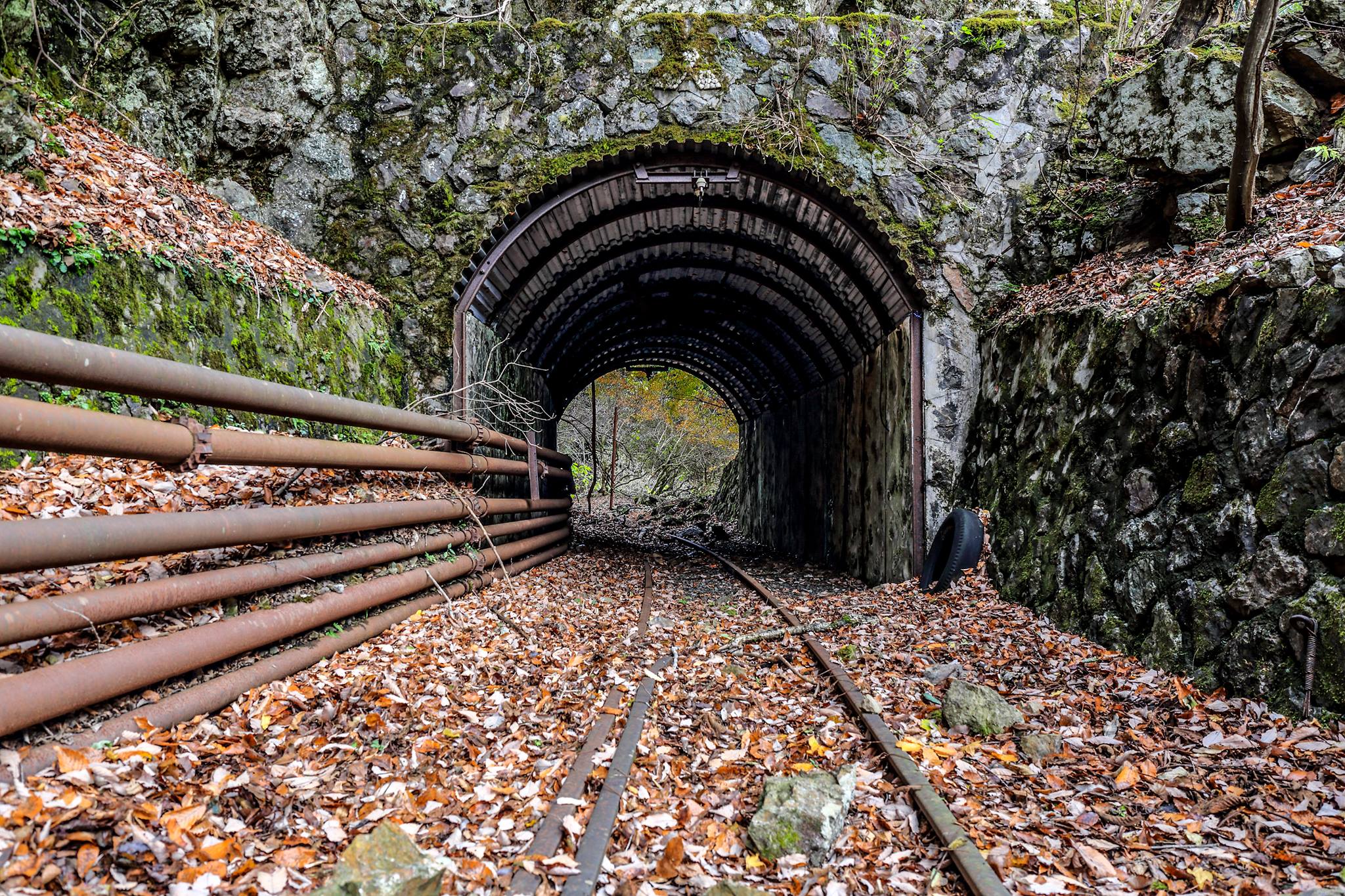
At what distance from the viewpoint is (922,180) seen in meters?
8.81

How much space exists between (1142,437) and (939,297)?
11.9 feet

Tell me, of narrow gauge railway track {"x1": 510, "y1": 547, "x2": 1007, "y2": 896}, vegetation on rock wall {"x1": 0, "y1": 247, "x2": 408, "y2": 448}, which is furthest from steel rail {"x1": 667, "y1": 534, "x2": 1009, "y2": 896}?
vegetation on rock wall {"x1": 0, "y1": 247, "x2": 408, "y2": 448}

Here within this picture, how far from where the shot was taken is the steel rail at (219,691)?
8.19 ft

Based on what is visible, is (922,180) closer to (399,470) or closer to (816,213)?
(816,213)

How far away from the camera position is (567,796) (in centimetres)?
321

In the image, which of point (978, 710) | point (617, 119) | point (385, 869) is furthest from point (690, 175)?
point (385, 869)

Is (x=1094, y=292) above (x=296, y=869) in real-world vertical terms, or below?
above

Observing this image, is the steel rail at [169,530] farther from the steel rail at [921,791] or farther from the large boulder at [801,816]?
the steel rail at [921,791]

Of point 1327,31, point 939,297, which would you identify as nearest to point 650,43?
point 939,297

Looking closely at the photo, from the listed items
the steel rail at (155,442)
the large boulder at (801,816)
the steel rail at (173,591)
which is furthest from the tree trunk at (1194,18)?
the steel rail at (173,591)

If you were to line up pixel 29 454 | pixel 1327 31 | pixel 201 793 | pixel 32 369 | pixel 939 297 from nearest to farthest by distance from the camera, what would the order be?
pixel 32 369 → pixel 201 793 → pixel 29 454 → pixel 1327 31 → pixel 939 297

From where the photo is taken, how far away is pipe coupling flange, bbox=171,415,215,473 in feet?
10.5

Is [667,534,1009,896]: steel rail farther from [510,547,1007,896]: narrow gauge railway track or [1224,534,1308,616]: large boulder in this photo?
[1224,534,1308,616]: large boulder

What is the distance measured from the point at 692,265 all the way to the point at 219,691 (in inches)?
421
